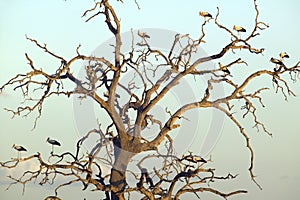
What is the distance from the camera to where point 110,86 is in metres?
8.49

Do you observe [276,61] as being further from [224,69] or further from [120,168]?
[120,168]

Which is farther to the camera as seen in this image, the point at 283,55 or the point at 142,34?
the point at 142,34

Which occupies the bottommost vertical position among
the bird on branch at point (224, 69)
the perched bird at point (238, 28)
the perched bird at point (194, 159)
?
the perched bird at point (194, 159)

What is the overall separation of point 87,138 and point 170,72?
1771 millimetres

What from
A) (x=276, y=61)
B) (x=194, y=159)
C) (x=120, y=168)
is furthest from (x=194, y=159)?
(x=276, y=61)

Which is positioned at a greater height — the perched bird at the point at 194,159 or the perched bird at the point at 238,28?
the perched bird at the point at 238,28

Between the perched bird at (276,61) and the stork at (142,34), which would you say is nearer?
the perched bird at (276,61)

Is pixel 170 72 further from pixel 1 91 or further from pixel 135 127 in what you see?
pixel 1 91

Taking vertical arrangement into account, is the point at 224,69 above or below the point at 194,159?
above

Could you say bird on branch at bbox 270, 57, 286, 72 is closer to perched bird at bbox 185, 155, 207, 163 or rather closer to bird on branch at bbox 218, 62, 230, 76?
bird on branch at bbox 218, 62, 230, 76

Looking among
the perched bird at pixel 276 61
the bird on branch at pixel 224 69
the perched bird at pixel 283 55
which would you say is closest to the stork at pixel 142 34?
the bird on branch at pixel 224 69

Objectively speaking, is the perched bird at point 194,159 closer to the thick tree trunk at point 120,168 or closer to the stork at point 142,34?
the thick tree trunk at point 120,168

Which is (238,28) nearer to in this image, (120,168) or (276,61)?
(276,61)

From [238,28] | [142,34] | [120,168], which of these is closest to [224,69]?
[238,28]
